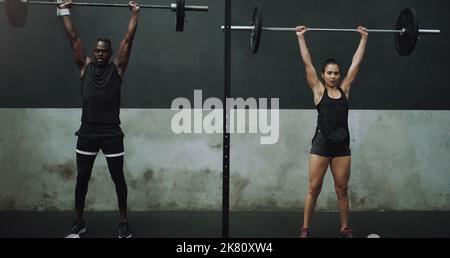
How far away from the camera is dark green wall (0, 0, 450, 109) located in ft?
12.2

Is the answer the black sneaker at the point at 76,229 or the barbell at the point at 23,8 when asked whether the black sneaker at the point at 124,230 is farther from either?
the barbell at the point at 23,8

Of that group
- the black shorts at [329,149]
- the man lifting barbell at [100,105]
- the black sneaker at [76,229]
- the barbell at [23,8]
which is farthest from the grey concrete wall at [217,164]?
the barbell at [23,8]

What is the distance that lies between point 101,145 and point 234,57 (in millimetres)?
1316

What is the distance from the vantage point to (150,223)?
11.6 ft

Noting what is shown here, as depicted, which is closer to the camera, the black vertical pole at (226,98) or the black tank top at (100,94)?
the black vertical pole at (226,98)

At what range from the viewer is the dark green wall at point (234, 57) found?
3.71m

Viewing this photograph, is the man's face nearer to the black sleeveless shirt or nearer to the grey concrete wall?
the black sleeveless shirt

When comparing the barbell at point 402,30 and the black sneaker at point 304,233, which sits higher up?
the barbell at point 402,30

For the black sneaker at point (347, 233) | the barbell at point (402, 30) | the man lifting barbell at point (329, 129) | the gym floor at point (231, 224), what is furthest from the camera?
→ the gym floor at point (231, 224)

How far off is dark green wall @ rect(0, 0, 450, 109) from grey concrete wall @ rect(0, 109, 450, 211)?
147 millimetres

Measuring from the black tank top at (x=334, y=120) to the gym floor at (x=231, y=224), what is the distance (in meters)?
0.74

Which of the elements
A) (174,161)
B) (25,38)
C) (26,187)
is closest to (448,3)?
(174,161)

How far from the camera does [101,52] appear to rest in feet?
10.1

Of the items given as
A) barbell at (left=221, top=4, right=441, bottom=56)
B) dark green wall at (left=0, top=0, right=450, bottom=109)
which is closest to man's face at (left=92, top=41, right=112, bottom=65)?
dark green wall at (left=0, top=0, right=450, bottom=109)
